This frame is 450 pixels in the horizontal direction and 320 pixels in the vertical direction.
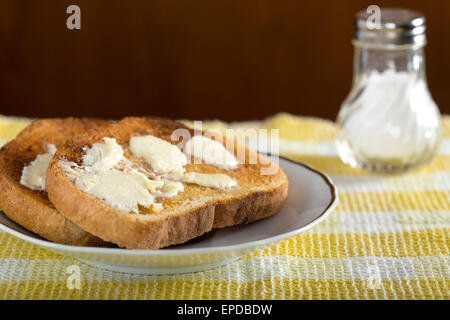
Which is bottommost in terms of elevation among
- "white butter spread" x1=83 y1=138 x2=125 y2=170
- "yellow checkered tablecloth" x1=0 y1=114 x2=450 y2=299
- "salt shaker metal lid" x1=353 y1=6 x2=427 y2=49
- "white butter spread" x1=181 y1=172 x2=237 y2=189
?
"yellow checkered tablecloth" x1=0 y1=114 x2=450 y2=299

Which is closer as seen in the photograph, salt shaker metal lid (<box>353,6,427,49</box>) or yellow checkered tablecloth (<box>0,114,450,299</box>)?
yellow checkered tablecloth (<box>0,114,450,299</box>)

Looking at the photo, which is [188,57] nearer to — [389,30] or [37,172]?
[389,30]

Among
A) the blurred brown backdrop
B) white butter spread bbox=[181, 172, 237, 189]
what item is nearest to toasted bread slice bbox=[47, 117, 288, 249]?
white butter spread bbox=[181, 172, 237, 189]

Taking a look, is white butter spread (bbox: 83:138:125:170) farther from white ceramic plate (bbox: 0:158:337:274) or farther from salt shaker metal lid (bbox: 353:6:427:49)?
salt shaker metal lid (bbox: 353:6:427:49)

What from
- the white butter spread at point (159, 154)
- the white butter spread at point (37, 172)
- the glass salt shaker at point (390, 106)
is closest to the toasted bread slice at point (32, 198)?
the white butter spread at point (37, 172)

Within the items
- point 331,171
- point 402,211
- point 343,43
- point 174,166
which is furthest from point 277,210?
point 343,43

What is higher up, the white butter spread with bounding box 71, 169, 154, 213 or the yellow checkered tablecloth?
the white butter spread with bounding box 71, 169, 154, 213
